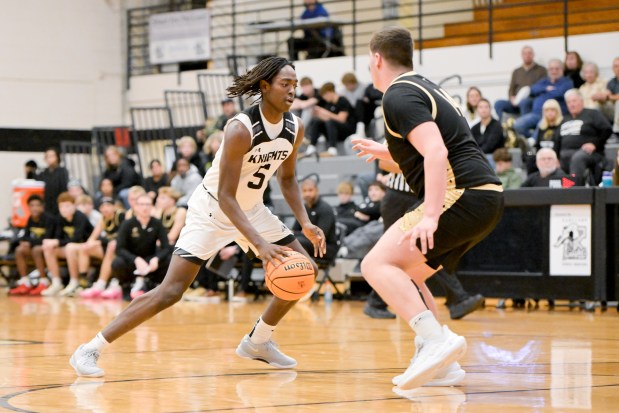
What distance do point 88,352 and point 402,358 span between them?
2.05 metres

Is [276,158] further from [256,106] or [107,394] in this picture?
[107,394]

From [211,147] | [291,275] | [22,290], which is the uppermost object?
[211,147]

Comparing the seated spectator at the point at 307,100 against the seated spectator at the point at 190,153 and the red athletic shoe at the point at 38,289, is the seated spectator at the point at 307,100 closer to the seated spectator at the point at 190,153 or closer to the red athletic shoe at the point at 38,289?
the seated spectator at the point at 190,153

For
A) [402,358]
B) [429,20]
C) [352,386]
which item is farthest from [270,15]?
[352,386]

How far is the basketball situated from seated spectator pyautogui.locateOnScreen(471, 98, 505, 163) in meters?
8.10

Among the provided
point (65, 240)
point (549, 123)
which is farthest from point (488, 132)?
point (65, 240)

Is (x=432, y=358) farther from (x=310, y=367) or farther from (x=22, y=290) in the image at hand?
(x=22, y=290)

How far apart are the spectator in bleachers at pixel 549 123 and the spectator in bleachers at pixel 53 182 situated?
26.1 feet

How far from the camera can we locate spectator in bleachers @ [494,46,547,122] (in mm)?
14859

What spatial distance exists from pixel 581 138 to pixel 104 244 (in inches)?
265

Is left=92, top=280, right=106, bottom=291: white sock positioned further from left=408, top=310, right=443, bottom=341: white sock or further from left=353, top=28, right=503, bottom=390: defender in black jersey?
left=408, top=310, right=443, bottom=341: white sock

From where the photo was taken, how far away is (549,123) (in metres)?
13.3

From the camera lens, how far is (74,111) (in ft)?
68.3

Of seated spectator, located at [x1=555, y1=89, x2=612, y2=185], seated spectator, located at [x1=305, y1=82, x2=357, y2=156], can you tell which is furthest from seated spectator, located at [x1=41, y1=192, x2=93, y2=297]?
seated spectator, located at [x1=555, y1=89, x2=612, y2=185]
